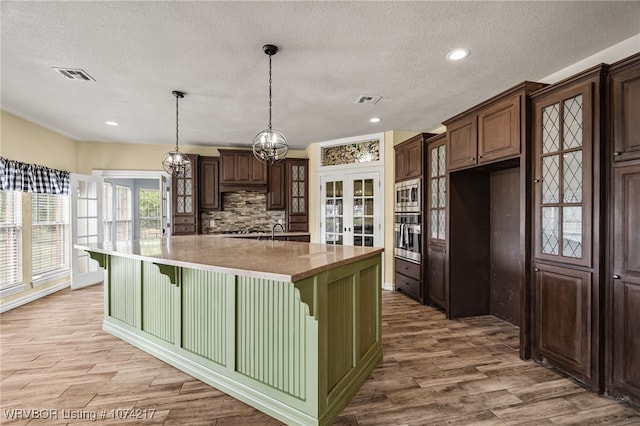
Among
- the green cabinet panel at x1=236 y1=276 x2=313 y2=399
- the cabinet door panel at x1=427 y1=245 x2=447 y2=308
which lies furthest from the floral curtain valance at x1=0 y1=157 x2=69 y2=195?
the cabinet door panel at x1=427 y1=245 x2=447 y2=308

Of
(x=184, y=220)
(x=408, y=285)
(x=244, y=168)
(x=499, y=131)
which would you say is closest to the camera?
(x=499, y=131)

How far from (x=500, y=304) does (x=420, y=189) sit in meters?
1.68

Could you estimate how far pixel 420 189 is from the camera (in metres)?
4.16

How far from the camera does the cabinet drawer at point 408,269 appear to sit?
428 cm

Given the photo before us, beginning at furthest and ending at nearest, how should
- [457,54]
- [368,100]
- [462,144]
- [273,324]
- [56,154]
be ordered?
[56,154] < [368,100] < [462,144] < [457,54] < [273,324]

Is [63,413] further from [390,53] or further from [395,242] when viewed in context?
[395,242]

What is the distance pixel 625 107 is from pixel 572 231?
0.88m

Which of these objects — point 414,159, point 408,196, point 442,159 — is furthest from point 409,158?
point 442,159

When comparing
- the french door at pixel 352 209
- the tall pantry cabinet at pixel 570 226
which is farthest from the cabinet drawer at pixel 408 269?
the tall pantry cabinet at pixel 570 226

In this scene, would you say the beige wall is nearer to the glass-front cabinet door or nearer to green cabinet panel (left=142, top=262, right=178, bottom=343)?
green cabinet panel (left=142, top=262, right=178, bottom=343)

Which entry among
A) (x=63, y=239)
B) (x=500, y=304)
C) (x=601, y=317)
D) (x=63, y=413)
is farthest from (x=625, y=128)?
(x=63, y=239)

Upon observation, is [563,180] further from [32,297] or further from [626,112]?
[32,297]

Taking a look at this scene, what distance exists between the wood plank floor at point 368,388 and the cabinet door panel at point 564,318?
17cm

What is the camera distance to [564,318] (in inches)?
91.8
